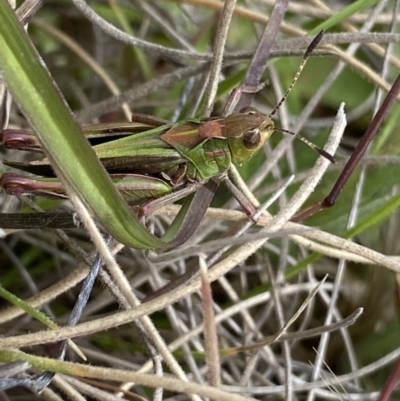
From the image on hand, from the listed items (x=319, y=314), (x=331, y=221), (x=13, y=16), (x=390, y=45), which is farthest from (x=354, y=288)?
(x=13, y=16)

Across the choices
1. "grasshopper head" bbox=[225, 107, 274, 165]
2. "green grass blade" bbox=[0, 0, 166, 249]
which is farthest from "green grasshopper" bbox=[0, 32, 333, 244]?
"green grass blade" bbox=[0, 0, 166, 249]

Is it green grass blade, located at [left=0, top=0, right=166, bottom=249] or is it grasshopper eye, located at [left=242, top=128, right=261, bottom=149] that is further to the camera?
grasshopper eye, located at [left=242, top=128, right=261, bottom=149]

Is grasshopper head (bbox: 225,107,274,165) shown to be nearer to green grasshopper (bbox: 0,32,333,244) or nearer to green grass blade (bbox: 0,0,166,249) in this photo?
green grasshopper (bbox: 0,32,333,244)

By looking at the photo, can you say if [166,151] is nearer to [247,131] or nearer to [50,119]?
[247,131]

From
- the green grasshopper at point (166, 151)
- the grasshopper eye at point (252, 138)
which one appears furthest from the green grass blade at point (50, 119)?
the grasshopper eye at point (252, 138)

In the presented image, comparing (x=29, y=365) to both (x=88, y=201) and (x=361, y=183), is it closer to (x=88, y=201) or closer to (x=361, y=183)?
(x=88, y=201)

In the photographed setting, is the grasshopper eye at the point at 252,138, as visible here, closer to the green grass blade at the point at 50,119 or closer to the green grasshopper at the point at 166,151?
the green grasshopper at the point at 166,151

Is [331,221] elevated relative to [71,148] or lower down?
A: lower down
